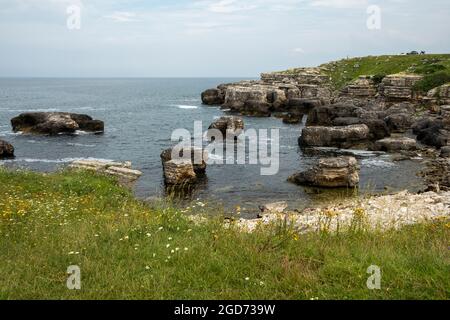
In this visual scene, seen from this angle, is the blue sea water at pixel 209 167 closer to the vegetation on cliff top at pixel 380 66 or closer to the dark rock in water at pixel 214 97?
the dark rock in water at pixel 214 97

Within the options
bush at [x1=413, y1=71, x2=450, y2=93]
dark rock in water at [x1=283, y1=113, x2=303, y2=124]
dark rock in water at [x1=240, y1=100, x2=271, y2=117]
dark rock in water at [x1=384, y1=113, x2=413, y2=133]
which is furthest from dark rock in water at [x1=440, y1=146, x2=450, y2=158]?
dark rock in water at [x1=240, y1=100, x2=271, y2=117]

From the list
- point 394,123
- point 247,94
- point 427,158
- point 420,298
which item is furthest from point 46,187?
point 247,94

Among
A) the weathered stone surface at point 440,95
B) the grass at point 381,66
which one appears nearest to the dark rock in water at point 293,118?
the weathered stone surface at point 440,95

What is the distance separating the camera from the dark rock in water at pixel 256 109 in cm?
7331

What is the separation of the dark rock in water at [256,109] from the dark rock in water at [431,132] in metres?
27.4

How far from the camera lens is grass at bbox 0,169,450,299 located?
7043 millimetres

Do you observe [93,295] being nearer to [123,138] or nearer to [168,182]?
[168,182]

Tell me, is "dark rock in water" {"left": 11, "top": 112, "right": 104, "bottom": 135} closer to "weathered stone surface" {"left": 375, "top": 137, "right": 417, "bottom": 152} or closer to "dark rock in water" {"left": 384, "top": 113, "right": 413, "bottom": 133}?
"weathered stone surface" {"left": 375, "top": 137, "right": 417, "bottom": 152}

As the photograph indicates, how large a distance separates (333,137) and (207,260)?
3855 cm

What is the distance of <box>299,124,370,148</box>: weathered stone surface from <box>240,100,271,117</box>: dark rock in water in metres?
28.2

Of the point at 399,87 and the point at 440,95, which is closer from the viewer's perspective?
the point at 440,95

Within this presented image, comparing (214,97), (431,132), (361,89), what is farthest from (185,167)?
(214,97)

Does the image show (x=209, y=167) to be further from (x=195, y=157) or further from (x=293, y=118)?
(x=293, y=118)

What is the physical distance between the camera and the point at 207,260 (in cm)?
803
